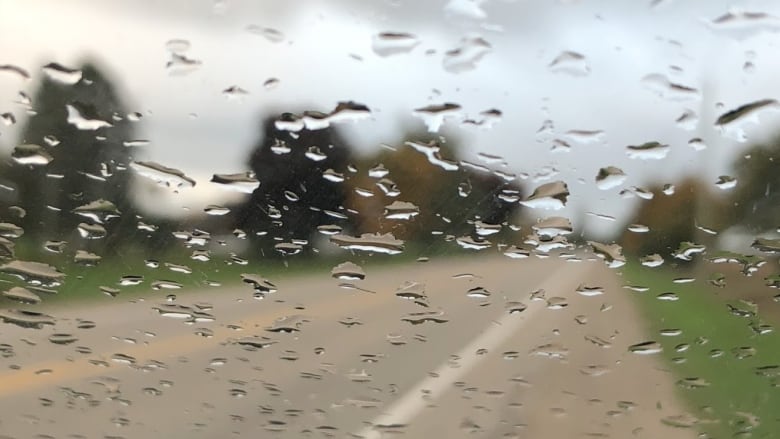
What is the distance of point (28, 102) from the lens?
120 inches

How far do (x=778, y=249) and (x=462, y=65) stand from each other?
142cm

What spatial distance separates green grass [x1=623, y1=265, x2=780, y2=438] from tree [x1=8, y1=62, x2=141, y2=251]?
6.91ft

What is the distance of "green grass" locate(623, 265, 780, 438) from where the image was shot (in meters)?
3.17

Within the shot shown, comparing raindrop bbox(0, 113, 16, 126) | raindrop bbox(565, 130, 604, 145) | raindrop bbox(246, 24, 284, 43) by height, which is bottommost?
raindrop bbox(565, 130, 604, 145)

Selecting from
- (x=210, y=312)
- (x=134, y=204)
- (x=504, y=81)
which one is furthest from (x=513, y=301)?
(x=134, y=204)

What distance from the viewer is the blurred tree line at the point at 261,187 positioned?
3094 mm

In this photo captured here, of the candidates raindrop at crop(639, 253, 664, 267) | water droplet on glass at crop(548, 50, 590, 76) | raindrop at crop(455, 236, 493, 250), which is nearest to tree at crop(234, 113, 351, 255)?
raindrop at crop(455, 236, 493, 250)

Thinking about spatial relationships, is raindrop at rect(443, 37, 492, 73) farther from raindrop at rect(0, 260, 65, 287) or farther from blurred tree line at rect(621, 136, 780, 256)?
raindrop at rect(0, 260, 65, 287)

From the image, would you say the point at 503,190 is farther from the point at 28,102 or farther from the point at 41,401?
the point at 41,401

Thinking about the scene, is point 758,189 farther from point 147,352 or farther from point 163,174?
point 147,352

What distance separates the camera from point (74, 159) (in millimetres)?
3143

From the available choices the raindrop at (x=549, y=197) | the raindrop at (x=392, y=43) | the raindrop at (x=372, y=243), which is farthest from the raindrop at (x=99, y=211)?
the raindrop at (x=549, y=197)

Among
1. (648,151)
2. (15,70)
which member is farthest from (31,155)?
(648,151)

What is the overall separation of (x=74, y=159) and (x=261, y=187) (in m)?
0.76
